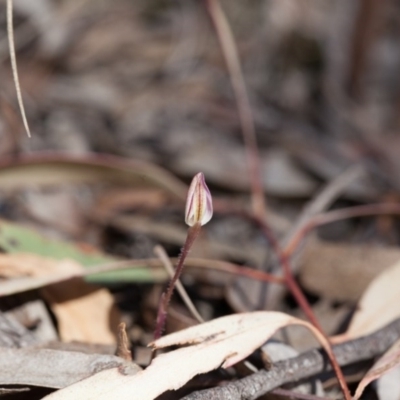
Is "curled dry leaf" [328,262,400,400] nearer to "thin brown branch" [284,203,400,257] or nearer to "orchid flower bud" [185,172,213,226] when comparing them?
"thin brown branch" [284,203,400,257]

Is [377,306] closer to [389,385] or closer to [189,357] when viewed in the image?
[389,385]

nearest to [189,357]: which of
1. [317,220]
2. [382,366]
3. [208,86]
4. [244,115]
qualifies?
[382,366]

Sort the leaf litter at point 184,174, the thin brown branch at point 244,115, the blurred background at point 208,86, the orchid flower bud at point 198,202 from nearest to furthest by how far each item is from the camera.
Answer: the orchid flower bud at point 198,202, the leaf litter at point 184,174, the thin brown branch at point 244,115, the blurred background at point 208,86

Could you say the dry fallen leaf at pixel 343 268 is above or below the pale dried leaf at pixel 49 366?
below

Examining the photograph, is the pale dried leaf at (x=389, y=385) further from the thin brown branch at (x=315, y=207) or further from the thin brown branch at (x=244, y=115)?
the thin brown branch at (x=244, y=115)

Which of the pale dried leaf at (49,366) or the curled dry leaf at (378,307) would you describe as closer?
the pale dried leaf at (49,366)

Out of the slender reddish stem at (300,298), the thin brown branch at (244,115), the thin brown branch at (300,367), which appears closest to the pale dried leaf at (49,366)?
the thin brown branch at (300,367)

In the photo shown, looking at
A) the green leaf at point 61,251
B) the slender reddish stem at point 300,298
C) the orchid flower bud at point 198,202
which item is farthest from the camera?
the green leaf at point 61,251
